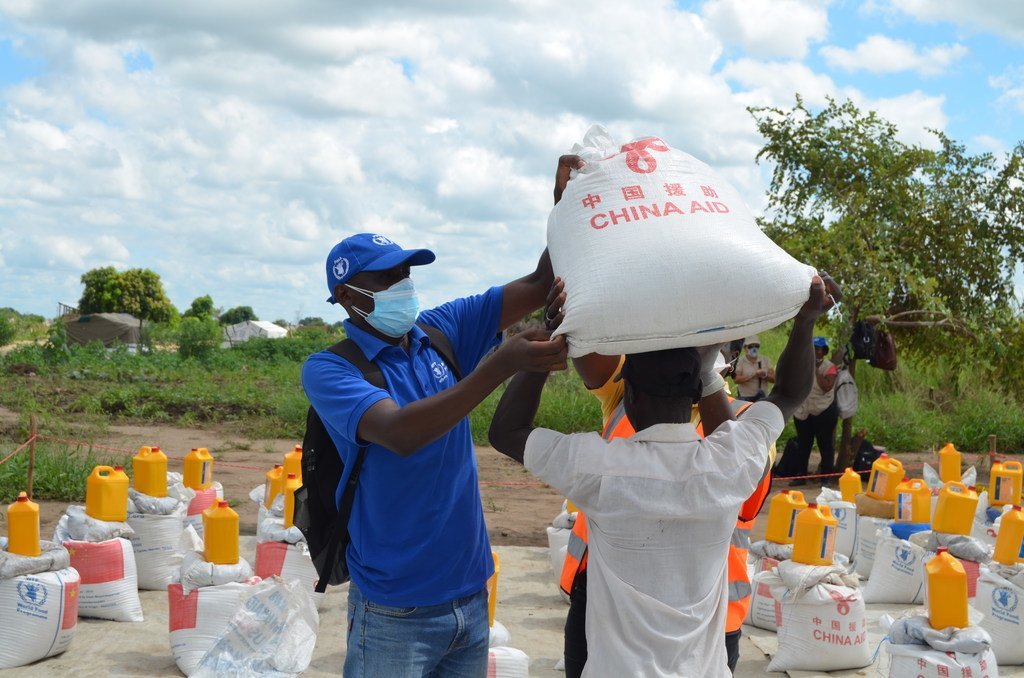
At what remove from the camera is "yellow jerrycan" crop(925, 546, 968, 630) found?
3475mm

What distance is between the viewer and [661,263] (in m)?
2.07

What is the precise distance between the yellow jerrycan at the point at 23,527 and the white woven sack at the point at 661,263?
3180 millimetres

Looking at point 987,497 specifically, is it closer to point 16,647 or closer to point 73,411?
point 16,647

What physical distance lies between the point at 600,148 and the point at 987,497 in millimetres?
4459

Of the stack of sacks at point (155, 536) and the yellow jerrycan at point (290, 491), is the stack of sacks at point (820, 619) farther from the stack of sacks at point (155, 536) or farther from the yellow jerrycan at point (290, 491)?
the stack of sacks at point (155, 536)

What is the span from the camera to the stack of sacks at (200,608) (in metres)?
4.33

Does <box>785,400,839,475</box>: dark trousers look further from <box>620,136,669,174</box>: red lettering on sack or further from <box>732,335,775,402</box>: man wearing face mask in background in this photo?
<box>620,136,669,174</box>: red lettering on sack

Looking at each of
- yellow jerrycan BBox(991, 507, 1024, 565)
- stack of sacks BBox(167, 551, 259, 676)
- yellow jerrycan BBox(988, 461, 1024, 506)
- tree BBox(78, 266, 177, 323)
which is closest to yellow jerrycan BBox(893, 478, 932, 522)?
yellow jerrycan BBox(988, 461, 1024, 506)

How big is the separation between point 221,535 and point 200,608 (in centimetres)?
33

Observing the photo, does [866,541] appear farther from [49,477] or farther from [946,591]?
[49,477]

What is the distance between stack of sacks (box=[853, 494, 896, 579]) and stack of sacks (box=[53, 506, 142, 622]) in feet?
13.5

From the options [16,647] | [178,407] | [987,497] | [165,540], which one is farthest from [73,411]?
[987,497]

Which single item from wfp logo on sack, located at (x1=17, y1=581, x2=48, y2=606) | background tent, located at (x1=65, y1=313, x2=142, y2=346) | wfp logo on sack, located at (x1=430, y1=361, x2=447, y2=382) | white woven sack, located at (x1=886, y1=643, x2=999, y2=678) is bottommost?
wfp logo on sack, located at (x1=17, y1=581, x2=48, y2=606)

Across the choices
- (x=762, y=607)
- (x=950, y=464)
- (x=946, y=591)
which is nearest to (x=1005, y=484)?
(x=950, y=464)
